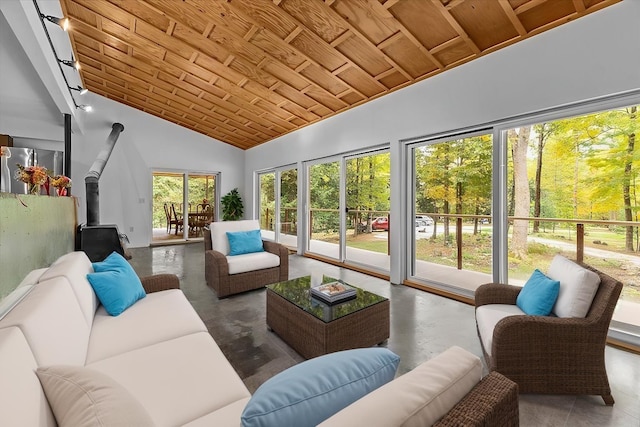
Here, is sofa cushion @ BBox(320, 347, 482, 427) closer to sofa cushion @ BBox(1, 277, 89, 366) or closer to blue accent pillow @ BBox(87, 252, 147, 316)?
sofa cushion @ BBox(1, 277, 89, 366)

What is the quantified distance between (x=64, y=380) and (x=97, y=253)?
4.22m

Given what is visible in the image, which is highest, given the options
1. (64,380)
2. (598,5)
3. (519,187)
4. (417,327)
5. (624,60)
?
(598,5)

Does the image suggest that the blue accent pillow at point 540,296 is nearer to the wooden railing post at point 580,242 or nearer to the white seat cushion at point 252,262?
the wooden railing post at point 580,242

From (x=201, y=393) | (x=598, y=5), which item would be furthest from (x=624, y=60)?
(x=201, y=393)

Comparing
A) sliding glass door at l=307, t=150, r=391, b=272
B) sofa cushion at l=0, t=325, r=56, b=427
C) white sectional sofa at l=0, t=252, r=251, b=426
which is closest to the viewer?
sofa cushion at l=0, t=325, r=56, b=427

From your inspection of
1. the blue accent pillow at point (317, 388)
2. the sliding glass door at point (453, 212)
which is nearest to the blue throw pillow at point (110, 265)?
the blue accent pillow at point (317, 388)

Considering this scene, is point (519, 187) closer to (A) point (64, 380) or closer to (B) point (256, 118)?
(A) point (64, 380)

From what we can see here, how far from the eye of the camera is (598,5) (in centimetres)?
238

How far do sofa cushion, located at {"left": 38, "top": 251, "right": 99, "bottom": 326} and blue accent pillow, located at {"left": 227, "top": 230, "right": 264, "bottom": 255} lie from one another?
1.80 m

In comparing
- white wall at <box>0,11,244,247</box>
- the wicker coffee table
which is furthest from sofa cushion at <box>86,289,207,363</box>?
white wall at <box>0,11,244,247</box>

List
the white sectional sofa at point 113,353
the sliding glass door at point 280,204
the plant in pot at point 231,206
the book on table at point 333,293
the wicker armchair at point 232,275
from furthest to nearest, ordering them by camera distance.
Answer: the plant in pot at point 231,206 < the sliding glass door at point 280,204 < the wicker armchair at point 232,275 < the book on table at point 333,293 < the white sectional sofa at point 113,353

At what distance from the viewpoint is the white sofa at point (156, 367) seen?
658 mm

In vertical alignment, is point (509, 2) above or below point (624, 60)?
above

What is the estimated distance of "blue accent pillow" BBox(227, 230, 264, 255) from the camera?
Answer: 3787 millimetres
